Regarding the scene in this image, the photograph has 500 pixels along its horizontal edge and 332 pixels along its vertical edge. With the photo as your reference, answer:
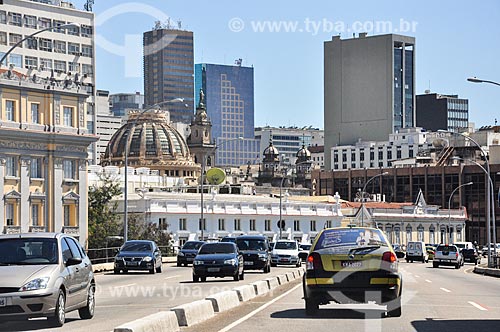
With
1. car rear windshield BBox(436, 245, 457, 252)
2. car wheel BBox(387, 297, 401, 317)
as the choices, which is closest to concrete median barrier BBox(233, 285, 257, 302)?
car wheel BBox(387, 297, 401, 317)

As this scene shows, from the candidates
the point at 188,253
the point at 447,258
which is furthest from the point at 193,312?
the point at 447,258

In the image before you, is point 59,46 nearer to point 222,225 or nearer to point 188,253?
point 222,225

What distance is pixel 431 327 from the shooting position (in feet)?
65.0

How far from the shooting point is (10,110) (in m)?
80.6

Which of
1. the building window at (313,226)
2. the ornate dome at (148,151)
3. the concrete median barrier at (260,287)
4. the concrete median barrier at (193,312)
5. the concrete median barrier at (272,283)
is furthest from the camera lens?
the ornate dome at (148,151)

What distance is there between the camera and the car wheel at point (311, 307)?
22234 millimetres

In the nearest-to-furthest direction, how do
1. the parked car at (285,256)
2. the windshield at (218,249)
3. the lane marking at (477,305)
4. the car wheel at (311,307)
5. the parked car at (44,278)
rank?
1. the parked car at (44,278)
2. the car wheel at (311,307)
3. the lane marking at (477,305)
4. the windshield at (218,249)
5. the parked car at (285,256)

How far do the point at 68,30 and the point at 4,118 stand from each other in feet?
213

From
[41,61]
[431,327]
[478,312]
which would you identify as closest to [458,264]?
[478,312]

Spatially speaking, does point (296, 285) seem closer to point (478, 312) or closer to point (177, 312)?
point (478, 312)

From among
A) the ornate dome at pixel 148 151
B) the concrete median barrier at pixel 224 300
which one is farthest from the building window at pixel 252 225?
the concrete median barrier at pixel 224 300

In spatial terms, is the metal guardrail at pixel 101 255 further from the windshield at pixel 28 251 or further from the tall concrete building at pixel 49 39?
the tall concrete building at pixel 49 39

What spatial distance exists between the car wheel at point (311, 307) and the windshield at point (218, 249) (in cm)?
1801

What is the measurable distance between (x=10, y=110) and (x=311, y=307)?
6123 centimetres
